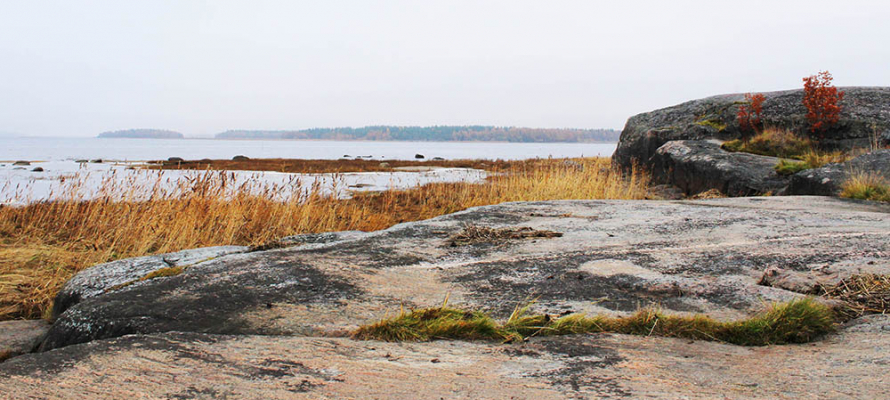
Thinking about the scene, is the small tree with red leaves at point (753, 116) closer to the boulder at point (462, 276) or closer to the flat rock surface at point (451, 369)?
the boulder at point (462, 276)

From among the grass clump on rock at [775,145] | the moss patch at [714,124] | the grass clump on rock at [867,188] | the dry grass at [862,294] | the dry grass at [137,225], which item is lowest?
the dry grass at [137,225]

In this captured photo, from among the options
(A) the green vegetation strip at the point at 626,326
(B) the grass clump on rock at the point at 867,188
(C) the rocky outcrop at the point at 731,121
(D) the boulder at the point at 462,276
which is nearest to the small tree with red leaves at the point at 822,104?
(C) the rocky outcrop at the point at 731,121

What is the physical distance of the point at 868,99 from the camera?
39.4 ft

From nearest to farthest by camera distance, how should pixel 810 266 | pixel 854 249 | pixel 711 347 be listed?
pixel 711 347
pixel 810 266
pixel 854 249

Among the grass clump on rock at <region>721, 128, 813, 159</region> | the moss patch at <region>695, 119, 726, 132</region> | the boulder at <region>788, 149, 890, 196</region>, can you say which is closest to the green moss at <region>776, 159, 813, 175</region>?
the boulder at <region>788, 149, 890, 196</region>

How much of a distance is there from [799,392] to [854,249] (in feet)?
8.65

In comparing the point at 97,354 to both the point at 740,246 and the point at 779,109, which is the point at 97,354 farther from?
the point at 779,109

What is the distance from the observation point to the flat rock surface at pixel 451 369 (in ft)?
6.68

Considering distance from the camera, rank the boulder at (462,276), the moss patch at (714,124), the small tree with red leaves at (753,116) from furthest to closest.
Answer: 1. the moss patch at (714,124)
2. the small tree with red leaves at (753,116)
3. the boulder at (462,276)

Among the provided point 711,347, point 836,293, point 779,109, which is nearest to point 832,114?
point 779,109

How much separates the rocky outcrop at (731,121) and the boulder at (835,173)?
9.65 ft

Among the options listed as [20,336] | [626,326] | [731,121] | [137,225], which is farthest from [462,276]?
[731,121]

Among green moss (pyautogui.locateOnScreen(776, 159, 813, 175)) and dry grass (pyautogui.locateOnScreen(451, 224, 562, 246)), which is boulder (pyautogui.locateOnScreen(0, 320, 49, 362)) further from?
green moss (pyautogui.locateOnScreen(776, 159, 813, 175))

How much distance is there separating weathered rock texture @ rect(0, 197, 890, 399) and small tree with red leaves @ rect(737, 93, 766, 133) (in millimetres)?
7855
